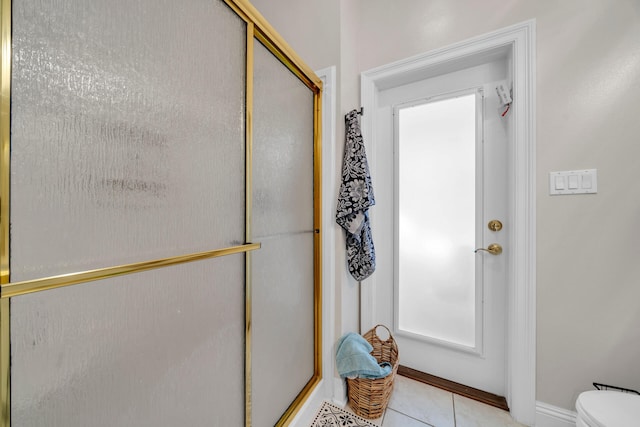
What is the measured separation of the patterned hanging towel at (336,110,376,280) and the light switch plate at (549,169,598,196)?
35.0 inches

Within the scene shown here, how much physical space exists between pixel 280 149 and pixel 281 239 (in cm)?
43

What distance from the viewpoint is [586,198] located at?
1172 millimetres

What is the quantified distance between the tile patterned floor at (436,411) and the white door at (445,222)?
157 millimetres

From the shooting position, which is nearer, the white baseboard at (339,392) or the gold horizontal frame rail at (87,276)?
Result: the gold horizontal frame rail at (87,276)

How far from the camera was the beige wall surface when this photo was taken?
111cm

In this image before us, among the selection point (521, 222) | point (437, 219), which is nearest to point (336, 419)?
point (437, 219)

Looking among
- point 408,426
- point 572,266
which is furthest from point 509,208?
point 408,426

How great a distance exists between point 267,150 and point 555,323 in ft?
5.37

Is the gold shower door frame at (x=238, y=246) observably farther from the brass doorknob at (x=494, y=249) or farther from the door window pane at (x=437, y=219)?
the brass doorknob at (x=494, y=249)

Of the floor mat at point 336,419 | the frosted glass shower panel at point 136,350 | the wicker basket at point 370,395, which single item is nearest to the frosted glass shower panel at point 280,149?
the frosted glass shower panel at point 136,350

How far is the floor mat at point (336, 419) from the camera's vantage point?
4.23 feet

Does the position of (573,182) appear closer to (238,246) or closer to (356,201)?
(356,201)

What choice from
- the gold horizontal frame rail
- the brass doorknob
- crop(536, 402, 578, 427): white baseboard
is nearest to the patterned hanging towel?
the brass doorknob

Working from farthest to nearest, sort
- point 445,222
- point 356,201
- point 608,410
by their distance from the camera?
point 445,222 < point 356,201 < point 608,410
